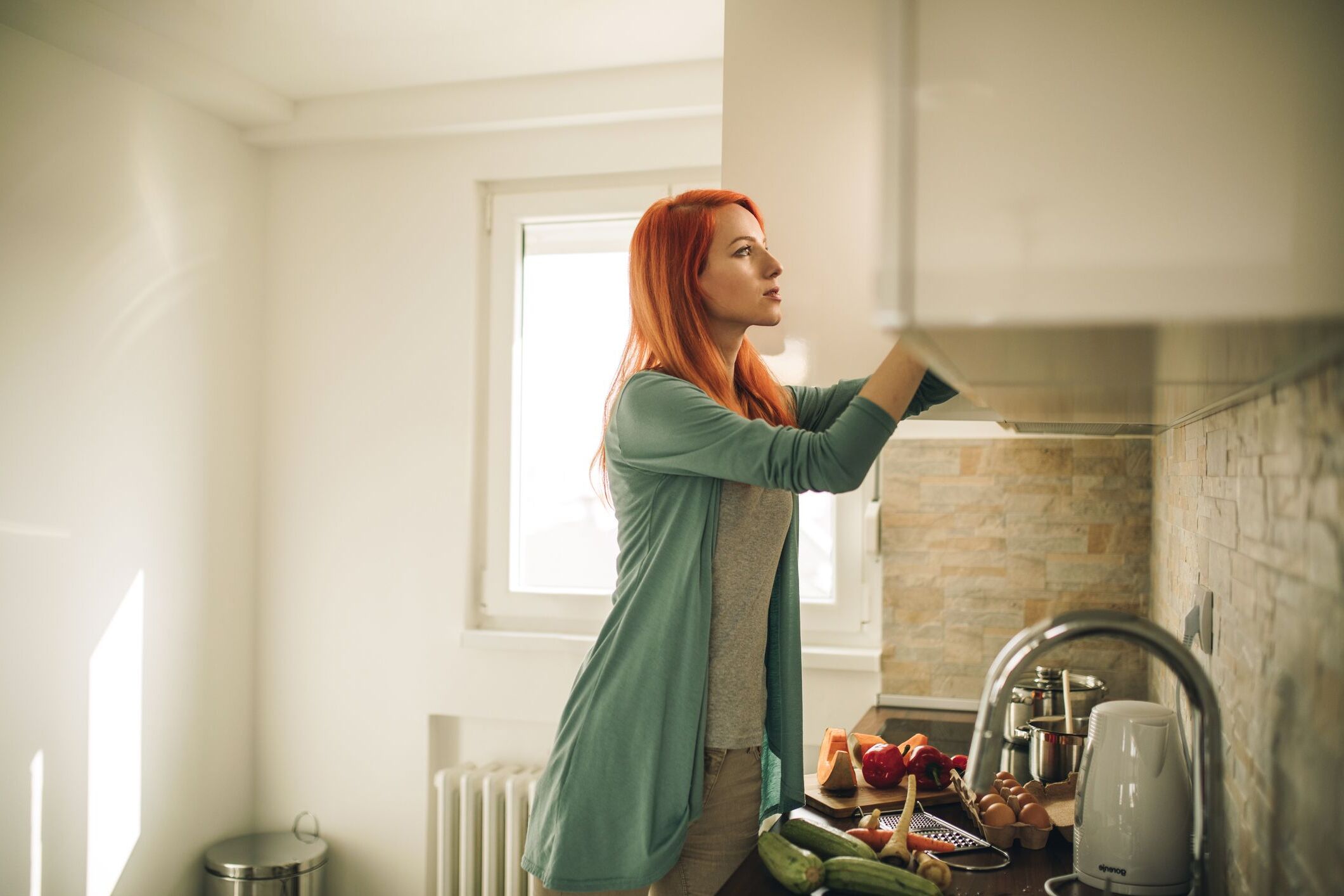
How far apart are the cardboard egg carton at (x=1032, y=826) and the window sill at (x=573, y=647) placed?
90cm

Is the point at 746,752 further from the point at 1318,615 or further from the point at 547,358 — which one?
the point at 547,358

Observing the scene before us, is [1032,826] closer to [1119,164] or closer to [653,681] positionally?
[653,681]

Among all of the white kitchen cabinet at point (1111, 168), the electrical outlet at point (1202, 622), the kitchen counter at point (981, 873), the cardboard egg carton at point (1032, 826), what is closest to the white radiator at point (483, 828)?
the kitchen counter at point (981, 873)

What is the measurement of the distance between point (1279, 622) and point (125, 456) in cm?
257

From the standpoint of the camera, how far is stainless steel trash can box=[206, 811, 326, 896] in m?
2.66

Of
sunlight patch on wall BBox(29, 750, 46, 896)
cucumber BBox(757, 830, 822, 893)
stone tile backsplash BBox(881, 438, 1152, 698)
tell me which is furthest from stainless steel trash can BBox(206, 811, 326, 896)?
cucumber BBox(757, 830, 822, 893)

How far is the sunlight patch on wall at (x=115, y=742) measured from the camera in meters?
2.48

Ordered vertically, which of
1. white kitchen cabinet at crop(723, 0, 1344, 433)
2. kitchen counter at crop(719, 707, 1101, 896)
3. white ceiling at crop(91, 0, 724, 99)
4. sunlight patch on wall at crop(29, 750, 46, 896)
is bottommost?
sunlight patch on wall at crop(29, 750, 46, 896)

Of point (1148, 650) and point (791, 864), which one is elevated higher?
point (1148, 650)

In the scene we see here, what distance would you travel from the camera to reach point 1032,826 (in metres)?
1.28

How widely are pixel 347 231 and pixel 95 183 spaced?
0.67m

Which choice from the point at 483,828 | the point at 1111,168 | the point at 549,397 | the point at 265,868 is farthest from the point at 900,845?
the point at 265,868

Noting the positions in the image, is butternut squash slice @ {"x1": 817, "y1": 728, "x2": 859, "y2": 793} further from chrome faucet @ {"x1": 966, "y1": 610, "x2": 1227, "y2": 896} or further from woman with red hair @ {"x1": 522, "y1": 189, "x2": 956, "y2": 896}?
chrome faucet @ {"x1": 966, "y1": 610, "x2": 1227, "y2": 896}

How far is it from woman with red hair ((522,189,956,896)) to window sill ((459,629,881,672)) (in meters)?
1.09
